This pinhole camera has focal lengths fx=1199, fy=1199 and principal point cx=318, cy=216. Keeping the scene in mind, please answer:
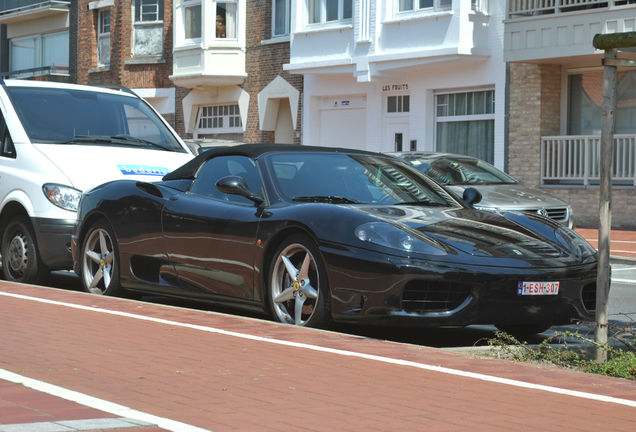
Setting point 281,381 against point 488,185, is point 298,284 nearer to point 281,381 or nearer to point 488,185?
point 281,381

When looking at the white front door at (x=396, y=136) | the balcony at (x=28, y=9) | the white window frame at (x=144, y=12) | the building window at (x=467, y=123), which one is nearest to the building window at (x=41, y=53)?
the balcony at (x=28, y=9)

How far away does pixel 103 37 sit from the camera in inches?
1624

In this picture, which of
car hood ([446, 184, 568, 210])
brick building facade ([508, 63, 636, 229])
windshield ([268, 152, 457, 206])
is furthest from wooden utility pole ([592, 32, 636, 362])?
brick building facade ([508, 63, 636, 229])

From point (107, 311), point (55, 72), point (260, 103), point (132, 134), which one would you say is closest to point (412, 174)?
point (107, 311)

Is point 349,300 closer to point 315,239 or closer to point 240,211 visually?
point 315,239

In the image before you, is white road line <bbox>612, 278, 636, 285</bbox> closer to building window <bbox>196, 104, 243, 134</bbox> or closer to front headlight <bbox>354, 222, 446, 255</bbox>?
front headlight <bbox>354, 222, 446, 255</bbox>

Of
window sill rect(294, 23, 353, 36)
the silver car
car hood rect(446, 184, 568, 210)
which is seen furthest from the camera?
window sill rect(294, 23, 353, 36)

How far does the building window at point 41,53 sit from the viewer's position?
44.1 m

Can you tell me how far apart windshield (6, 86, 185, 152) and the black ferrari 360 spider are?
1.63m

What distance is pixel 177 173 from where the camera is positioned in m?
10.2

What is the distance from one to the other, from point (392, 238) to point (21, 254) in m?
5.01

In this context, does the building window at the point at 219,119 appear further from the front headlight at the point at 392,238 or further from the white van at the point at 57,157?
the front headlight at the point at 392,238

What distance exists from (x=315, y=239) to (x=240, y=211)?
1.06m

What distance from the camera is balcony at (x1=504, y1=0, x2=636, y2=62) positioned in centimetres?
2391
